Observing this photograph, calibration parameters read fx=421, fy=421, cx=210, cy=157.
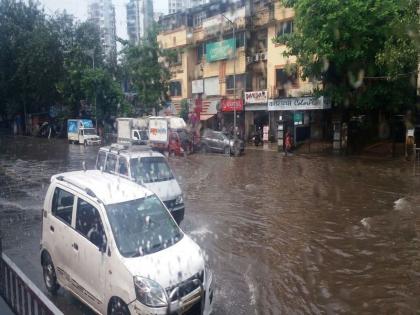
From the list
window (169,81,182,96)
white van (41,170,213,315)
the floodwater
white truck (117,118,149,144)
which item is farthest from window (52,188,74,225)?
window (169,81,182,96)

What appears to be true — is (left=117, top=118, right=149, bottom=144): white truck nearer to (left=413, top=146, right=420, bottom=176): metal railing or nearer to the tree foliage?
the tree foliage

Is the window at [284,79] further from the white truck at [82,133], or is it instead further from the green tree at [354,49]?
the white truck at [82,133]

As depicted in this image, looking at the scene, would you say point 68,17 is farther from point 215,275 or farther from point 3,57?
point 215,275

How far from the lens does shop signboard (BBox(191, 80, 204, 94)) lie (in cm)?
3783

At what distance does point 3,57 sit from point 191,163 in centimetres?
3632

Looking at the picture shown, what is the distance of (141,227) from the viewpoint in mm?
5551

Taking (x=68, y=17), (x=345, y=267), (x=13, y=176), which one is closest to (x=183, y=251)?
(x=345, y=267)

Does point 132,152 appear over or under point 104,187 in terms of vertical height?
over

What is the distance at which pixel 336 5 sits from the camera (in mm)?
20031

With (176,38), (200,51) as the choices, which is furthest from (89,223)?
(176,38)

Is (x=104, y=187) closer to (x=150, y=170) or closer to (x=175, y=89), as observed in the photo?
(x=150, y=170)

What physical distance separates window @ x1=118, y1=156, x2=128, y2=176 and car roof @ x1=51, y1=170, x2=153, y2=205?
3160mm

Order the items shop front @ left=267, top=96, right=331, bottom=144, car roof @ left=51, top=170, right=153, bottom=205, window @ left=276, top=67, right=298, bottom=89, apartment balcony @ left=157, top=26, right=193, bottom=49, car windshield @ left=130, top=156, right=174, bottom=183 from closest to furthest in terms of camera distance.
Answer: car roof @ left=51, top=170, right=153, bottom=205, car windshield @ left=130, top=156, right=174, bottom=183, shop front @ left=267, top=96, right=331, bottom=144, window @ left=276, top=67, right=298, bottom=89, apartment balcony @ left=157, top=26, right=193, bottom=49

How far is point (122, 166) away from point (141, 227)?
4.56 metres
